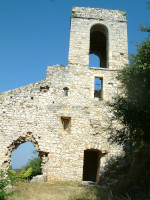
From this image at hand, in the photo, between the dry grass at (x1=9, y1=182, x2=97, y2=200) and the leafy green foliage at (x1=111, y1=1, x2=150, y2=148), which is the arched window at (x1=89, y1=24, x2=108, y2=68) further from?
the dry grass at (x1=9, y1=182, x2=97, y2=200)

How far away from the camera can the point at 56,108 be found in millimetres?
9820

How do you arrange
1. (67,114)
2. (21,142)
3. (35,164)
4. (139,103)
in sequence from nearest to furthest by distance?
(139,103) → (21,142) → (67,114) → (35,164)

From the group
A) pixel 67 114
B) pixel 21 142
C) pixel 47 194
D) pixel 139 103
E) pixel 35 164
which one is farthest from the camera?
pixel 35 164

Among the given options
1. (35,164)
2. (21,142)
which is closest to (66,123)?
(21,142)

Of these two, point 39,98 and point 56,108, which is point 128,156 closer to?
point 56,108

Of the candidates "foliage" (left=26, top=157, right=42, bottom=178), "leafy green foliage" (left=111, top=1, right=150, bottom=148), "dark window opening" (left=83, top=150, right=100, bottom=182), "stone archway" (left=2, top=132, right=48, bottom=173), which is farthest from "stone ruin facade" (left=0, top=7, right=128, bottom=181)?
"foliage" (left=26, top=157, right=42, bottom=178)

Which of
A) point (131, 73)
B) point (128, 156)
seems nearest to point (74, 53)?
point (131, 73)

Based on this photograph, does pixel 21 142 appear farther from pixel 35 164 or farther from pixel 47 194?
pixel 35 164

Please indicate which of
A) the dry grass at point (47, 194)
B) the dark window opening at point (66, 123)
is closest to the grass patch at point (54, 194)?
the dry grass at point (47, 194)

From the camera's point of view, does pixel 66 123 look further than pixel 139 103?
Yes

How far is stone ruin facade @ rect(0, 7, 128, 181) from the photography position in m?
9.03

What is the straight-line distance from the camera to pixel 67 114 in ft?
31.9

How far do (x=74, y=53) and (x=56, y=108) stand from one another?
3693 mm

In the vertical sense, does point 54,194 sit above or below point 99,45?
below
